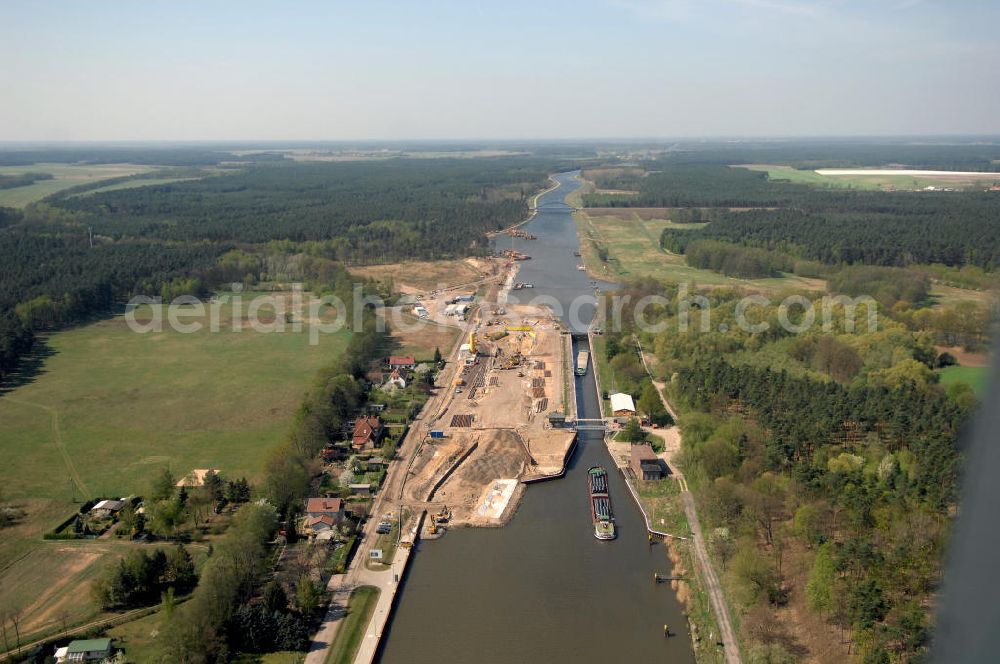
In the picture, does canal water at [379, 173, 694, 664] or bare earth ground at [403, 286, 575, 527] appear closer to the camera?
canal water at [379, 173, 694, 664]

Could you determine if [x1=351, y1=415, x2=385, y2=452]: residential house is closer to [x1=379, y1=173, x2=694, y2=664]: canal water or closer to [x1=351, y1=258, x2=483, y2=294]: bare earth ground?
[x1=379, y1=173, x2=694, y2=664]: canal water

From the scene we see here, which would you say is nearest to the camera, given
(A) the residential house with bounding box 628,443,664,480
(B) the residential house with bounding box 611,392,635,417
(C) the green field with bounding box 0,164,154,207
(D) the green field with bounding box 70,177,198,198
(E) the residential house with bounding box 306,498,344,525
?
(E) the residential house with bounding box 306,498,344,525

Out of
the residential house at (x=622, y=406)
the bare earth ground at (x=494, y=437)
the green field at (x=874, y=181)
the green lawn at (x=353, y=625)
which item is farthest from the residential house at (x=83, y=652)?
the green field at (x=874, y=181)

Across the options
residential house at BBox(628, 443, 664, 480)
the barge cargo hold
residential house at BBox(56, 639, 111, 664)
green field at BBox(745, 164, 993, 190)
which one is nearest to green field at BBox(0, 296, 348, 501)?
residential house at BBox(56, 639, 111, 664)

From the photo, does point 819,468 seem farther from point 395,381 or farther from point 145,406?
point 145,406

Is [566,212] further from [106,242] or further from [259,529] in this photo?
[259,529]

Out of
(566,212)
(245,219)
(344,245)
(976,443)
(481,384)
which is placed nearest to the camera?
(976,443)

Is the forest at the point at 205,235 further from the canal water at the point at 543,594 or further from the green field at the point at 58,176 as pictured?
the canal water at the point at 543,594

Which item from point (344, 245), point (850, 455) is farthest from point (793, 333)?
point (344, 245)
